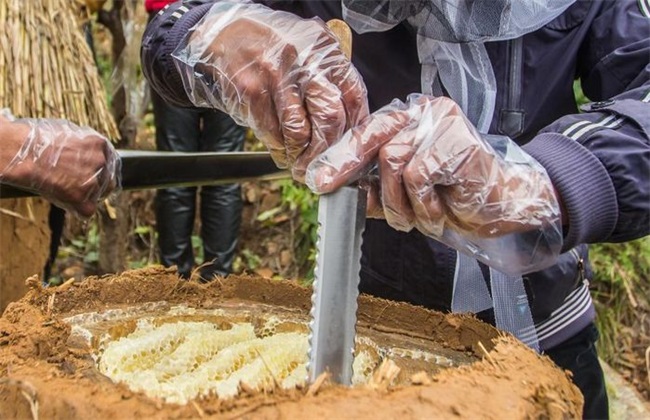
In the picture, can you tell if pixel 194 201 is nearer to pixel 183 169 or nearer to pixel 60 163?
pixel 183 169

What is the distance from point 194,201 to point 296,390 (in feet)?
7.60

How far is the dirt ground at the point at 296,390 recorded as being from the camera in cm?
65

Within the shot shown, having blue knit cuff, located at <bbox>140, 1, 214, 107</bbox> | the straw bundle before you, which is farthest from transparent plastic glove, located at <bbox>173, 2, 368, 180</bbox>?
the straw bundle

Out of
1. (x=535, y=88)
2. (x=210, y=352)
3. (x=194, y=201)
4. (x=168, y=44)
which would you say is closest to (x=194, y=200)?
(x=194, y=201)

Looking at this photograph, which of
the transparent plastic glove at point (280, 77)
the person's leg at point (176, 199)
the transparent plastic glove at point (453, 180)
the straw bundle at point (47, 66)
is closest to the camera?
the transparent plastic glove at point (453, 180)

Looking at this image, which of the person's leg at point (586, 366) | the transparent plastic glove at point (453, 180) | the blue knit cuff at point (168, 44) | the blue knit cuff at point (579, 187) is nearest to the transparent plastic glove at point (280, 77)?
the blue knit cuff at point (168, 44)

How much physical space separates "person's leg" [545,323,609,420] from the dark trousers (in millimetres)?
1601

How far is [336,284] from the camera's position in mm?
743

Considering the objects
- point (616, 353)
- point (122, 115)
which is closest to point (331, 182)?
point (616, 353)

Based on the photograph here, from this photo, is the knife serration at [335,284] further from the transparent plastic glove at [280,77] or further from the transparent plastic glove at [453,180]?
the transparent plastic glove at [280,77]

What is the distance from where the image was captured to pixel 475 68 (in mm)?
1173

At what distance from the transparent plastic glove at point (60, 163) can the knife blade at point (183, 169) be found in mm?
91

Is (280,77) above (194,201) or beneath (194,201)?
above

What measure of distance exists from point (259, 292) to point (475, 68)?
518 mm
